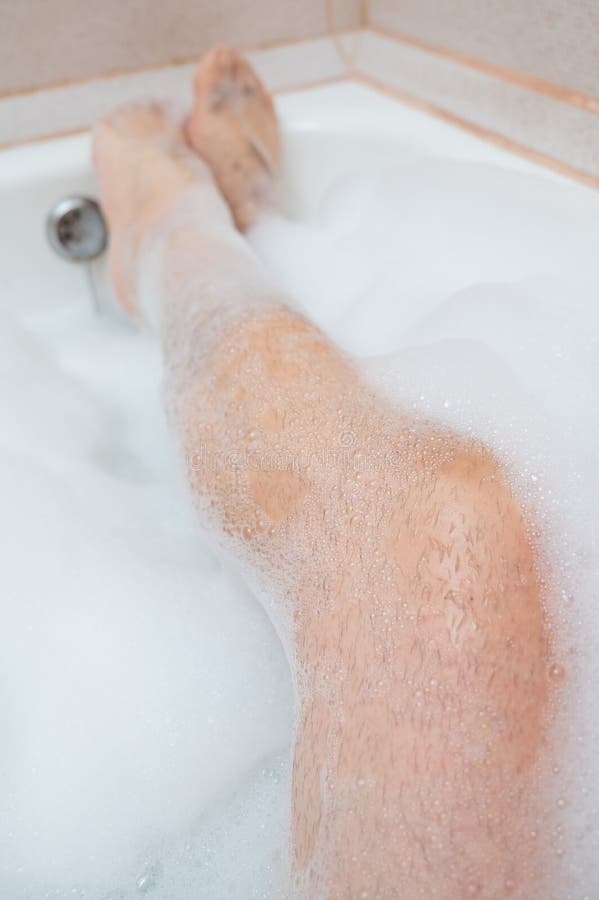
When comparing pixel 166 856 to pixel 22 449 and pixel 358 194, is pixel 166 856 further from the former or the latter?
pixel 358 194

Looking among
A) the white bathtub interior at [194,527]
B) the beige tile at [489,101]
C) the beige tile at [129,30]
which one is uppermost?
the beige tile at [129,30]

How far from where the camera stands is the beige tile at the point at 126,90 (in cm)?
117

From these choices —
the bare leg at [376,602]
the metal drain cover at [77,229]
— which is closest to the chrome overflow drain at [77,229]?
the metal drain cover at [77,229]

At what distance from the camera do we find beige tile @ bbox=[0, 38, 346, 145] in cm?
117

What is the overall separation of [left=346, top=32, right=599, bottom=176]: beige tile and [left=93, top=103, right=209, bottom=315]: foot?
0.37 meters

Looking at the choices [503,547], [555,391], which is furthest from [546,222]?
[503,547]

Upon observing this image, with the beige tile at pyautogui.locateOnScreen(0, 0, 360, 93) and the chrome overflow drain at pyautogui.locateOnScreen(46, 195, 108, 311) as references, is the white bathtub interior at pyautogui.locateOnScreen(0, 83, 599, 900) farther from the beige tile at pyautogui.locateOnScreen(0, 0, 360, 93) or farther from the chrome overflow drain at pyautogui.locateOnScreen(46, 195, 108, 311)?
the beige tile at pyautogui.locateOnScreen(0, 0, 360, 93)

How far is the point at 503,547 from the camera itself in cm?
51

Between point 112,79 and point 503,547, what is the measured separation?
1.05 meters

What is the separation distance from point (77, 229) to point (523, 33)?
0.69 meters

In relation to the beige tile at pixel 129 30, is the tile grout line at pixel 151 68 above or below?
below

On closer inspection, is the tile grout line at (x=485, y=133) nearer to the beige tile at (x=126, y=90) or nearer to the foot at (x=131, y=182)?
the beige tile at (x=126, y=90)

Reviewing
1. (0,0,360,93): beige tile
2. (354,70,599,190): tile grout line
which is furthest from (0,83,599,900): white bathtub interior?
(0,0,360,93): beige tile

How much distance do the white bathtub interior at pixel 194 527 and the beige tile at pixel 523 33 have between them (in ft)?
0.36
